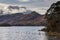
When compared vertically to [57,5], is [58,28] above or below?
below

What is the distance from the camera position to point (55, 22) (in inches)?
5404

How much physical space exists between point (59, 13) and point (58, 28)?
8.21 meters

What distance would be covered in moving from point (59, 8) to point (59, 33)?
1467 cm

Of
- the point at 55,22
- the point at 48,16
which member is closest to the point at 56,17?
the point at 55,22

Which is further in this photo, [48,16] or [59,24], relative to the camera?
[48,16]

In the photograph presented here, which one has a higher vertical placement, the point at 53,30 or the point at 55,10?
the point at 55,10

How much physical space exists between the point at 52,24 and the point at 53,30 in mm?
3535

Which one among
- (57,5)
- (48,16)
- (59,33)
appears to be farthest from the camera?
(48,16)

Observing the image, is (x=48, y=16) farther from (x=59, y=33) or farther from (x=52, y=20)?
(x=59, y=33)

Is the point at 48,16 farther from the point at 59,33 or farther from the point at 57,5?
the point at 59,33

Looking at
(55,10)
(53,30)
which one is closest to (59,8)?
(55,10)

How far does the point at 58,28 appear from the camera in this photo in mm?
133500

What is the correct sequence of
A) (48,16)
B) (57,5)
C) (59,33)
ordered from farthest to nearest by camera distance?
(48,16) < (57,5) < (59,33)

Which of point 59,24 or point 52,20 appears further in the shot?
point 52,20
